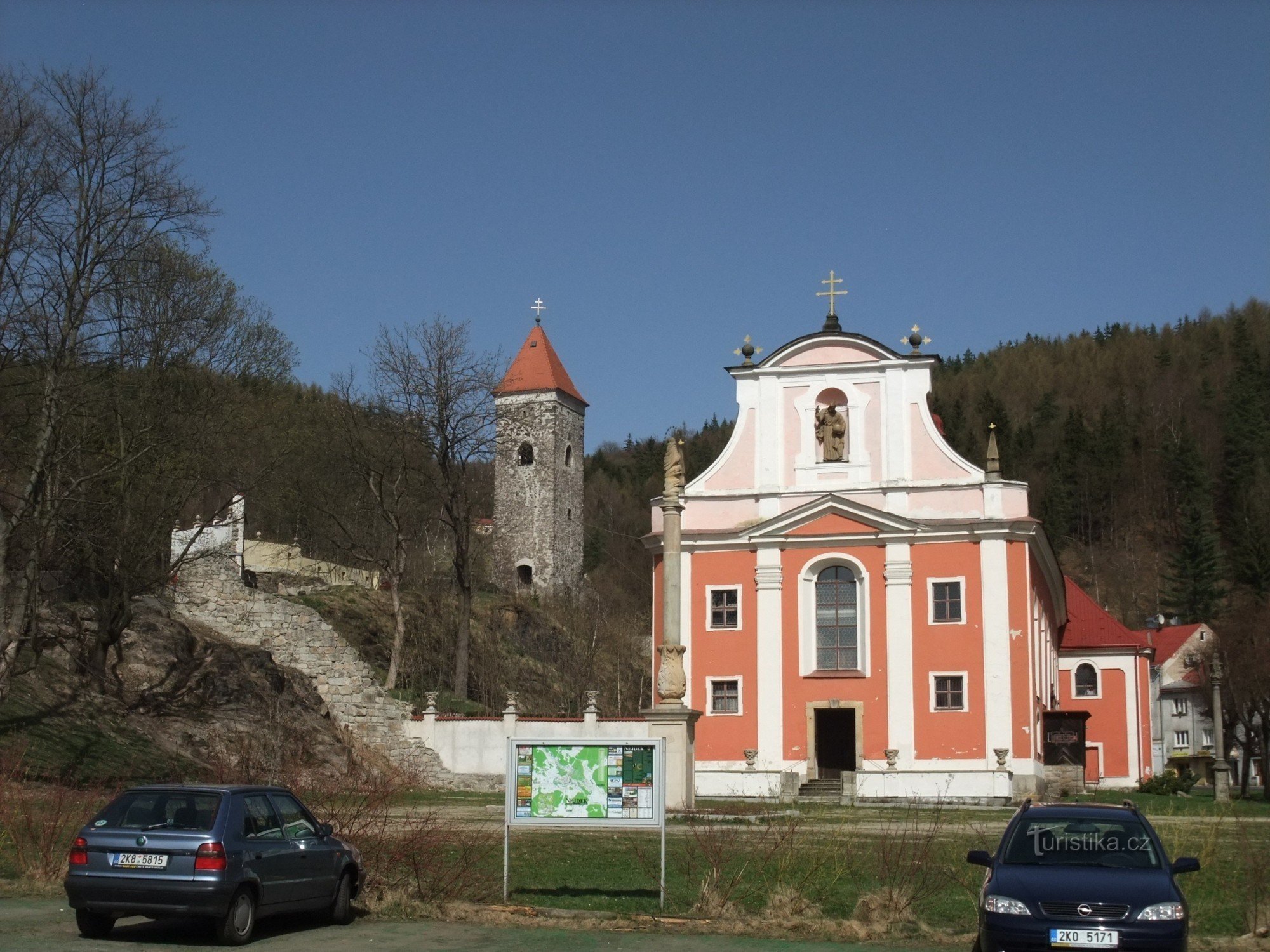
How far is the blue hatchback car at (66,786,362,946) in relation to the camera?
1050 centimetres

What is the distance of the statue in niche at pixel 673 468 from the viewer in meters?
25.9

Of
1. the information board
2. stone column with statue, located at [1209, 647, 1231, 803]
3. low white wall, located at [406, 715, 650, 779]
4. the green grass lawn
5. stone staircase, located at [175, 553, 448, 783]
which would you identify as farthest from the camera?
stone column with statue, located at [1209, 647, 1231, 803]

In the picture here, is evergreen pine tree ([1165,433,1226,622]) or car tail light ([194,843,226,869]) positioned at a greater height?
evergreen pine tree ([1165,433,1226,622])

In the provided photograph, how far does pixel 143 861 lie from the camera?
34.7ft

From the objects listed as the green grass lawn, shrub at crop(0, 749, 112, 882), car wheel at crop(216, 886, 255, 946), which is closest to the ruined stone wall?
the green grass lawn

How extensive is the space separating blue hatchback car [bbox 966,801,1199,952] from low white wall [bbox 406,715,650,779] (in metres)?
23.1

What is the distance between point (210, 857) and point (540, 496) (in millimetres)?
69962

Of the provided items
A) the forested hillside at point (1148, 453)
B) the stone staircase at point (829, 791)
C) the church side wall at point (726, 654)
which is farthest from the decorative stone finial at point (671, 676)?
the forested hillside at point (1148, 453)

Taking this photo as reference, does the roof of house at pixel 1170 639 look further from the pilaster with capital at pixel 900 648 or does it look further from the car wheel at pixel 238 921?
the car wheel at pixel 238 921

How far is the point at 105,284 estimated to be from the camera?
25562 mm

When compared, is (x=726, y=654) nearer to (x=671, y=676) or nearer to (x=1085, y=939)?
(x=671, y=676)

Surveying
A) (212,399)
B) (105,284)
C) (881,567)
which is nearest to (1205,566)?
(881,567)

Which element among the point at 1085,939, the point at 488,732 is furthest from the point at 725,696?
the point at 1085,939

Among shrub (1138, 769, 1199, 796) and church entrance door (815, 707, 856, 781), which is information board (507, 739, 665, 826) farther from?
shrub (1138, 769, 1199, 796)
